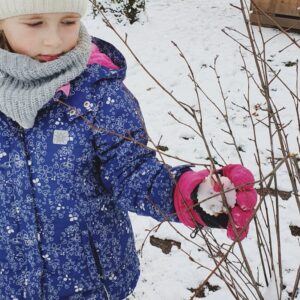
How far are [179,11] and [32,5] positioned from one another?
7.13 metres

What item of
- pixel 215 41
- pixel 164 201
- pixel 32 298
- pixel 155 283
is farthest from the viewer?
pixel 215 41

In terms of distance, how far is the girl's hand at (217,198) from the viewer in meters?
1.21

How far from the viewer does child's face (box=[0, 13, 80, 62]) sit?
149 cm

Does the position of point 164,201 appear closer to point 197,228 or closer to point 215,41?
point 197,228

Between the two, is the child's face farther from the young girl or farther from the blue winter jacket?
the blue winter jacket

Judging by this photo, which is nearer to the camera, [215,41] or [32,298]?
[32,298]

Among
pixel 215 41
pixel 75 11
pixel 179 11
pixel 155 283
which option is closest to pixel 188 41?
pixel 215 41

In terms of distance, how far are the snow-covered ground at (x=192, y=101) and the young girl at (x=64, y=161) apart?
0.42 meters

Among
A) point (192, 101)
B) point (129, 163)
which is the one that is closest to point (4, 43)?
point (129, 163)

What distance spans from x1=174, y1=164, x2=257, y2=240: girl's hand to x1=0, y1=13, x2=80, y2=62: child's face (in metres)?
0.57

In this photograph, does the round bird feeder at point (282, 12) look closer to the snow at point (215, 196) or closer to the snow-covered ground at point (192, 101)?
the snow-covered ground at point (192, 101)

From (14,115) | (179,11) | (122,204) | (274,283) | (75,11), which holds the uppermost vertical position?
(75,11)

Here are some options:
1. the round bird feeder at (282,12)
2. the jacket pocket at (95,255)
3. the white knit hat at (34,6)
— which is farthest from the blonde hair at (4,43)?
the round bird feeder at (282,12)

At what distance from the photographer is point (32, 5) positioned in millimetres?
1442
